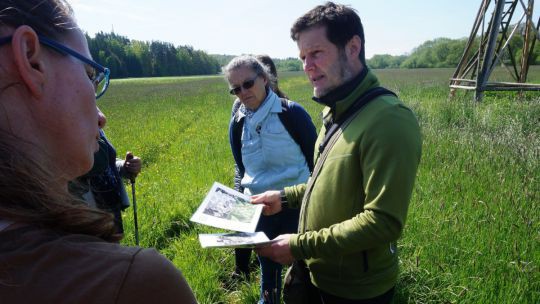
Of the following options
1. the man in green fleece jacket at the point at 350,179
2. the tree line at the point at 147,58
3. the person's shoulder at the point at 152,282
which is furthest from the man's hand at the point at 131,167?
the tree line at the point at 147,58

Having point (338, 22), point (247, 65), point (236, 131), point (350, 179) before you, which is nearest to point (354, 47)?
point (338, 22)

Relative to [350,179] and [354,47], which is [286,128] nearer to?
[354,47]

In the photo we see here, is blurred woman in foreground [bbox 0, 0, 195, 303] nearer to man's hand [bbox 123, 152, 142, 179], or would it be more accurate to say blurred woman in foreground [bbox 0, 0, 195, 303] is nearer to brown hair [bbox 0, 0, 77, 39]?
brown hair [bbox 0, 0, 77, 39]

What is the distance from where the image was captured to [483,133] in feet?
23.2

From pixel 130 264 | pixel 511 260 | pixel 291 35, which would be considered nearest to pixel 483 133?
pixel 511 260

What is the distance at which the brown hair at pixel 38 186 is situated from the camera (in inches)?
24.9

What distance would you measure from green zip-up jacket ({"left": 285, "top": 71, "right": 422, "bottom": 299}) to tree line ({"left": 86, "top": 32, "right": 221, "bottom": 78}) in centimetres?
8718

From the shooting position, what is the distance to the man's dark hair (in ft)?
6.61


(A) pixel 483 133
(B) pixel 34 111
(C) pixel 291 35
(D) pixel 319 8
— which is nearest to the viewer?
(B) pixel 34 111

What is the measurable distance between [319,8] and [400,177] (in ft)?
3.46

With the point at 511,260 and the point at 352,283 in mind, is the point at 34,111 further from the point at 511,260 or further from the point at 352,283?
the point at 511,260

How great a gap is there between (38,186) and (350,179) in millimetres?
1353

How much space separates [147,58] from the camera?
9875cm

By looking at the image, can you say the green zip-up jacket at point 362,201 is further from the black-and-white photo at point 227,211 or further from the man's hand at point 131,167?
the man's hand at point 131,167
